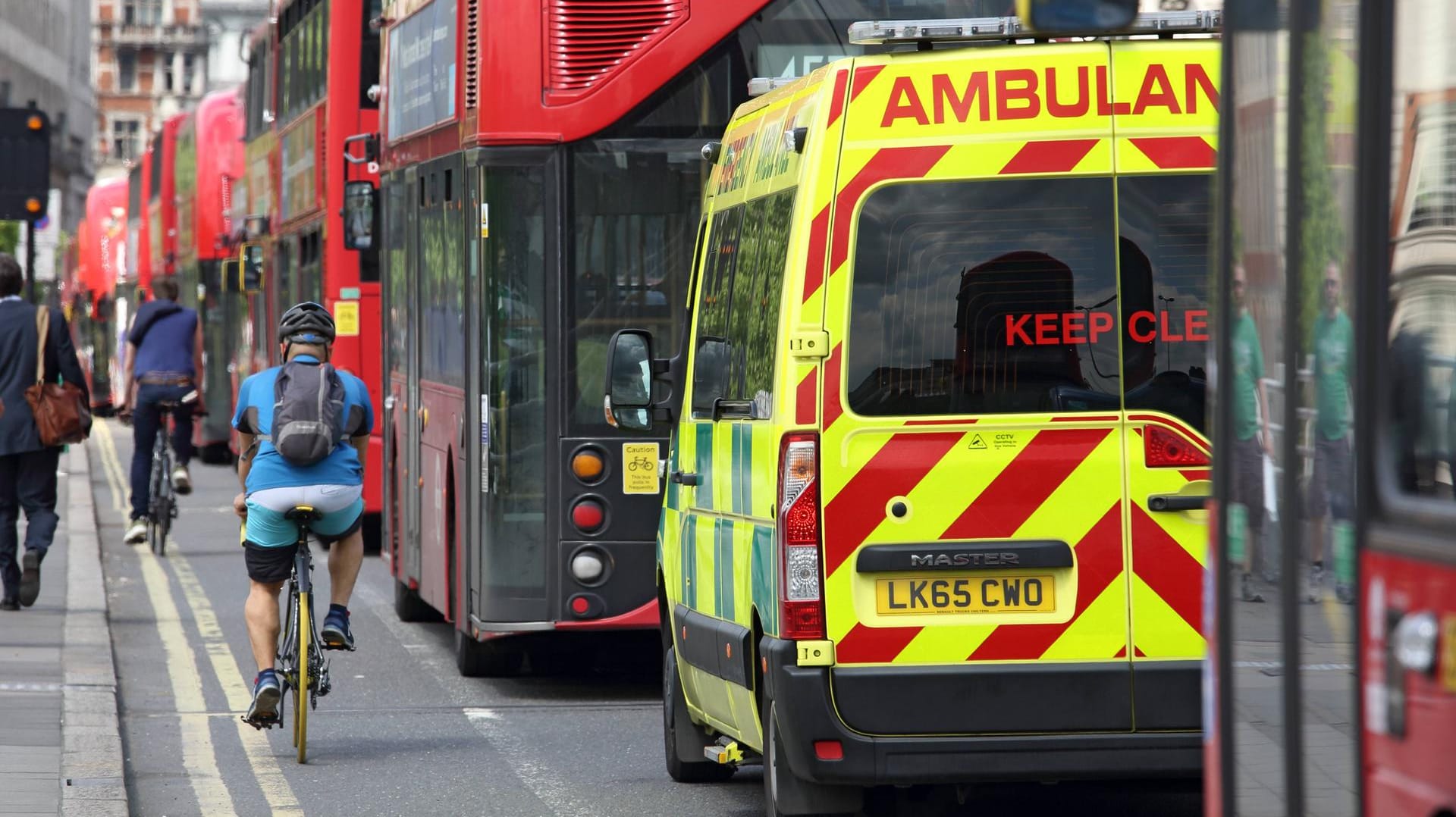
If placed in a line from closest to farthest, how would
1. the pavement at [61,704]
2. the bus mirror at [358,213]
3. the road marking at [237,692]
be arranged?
1. the pavement at [61,704]
2. the road marking at [237,692]
3. the bus mirror at [358,213]

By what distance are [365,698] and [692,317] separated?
3719mm

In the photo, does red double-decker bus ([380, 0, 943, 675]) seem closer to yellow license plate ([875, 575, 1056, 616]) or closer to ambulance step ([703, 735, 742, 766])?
ambulance step ([703, 735, 742, 766])

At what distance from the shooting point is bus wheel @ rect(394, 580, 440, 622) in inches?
581

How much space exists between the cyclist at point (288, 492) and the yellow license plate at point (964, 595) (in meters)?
3.63

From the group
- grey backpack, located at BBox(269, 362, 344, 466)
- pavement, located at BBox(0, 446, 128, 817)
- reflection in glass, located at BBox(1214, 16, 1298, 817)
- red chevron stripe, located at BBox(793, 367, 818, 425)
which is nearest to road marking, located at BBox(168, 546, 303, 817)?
pavement, located at BBox(0, 446, 128, 817)

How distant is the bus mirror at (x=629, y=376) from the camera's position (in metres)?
8.36

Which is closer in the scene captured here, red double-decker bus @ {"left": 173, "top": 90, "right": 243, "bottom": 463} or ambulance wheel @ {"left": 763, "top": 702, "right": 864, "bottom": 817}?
ambulance wheel @ {"left": 763, "top": 702, "right": 864, "bottom": 817}

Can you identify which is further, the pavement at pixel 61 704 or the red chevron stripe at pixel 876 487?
the pavement at pixel 61 704

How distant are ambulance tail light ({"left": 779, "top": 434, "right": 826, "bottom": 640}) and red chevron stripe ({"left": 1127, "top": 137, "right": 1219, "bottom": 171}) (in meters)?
1.14

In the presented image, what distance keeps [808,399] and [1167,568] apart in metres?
1.01

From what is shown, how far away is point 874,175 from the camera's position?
6734 mm

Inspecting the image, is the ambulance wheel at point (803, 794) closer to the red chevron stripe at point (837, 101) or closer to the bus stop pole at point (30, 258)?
the red chevron stripe at point (837, 101)

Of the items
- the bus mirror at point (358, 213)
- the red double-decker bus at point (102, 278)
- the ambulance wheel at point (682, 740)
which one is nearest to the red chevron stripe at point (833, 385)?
the ambulance wheel at point (682, 740)

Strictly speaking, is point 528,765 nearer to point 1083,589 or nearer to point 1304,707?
point 1083,589
